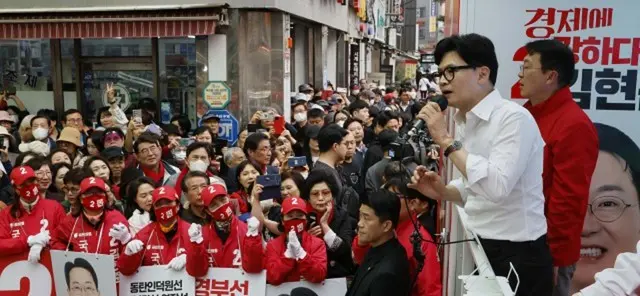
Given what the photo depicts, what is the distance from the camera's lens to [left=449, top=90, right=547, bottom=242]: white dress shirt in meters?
2.55

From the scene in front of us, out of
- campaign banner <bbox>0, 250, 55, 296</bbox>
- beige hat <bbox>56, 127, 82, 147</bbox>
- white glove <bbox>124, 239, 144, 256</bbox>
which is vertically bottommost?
campaign banner <bbox>0, 250, 55, 296</bbox>

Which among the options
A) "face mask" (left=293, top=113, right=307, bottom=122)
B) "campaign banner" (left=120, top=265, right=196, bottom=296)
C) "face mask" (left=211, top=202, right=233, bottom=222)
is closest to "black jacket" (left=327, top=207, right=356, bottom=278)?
"face mask" (left=211, top=202, right=233, bottom=222)

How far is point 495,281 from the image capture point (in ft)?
7.62

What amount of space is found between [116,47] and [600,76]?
34.5 feet

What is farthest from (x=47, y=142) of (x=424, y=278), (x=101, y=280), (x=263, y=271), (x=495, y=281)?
(x=495, y=281)

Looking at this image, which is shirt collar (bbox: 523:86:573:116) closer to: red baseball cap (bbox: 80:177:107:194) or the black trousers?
the black trousers

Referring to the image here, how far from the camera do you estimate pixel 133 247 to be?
170 inches

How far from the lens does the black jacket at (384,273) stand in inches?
132

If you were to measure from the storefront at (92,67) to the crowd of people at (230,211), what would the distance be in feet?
17.1

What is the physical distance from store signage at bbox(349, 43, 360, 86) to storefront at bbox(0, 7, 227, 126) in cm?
1247

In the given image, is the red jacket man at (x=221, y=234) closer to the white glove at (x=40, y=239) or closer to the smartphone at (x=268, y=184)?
the smartphone at (x=268, y=184)

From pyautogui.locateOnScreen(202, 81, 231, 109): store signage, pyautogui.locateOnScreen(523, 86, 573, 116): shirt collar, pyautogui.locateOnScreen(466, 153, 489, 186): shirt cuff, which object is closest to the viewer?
pyautogui.locateOnScreen(466, 153, 489, 186): shirt cuff

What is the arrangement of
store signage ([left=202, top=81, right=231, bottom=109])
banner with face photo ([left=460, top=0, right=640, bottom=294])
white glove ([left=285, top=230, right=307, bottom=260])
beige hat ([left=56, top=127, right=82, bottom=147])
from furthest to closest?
store signage ([left=202, top=81, right=231, bottom=109]) < beige hat ([left=56, top=127, right=82, bottom=147]) < white glove ([left=285, top=230, right=307, bottom=260]) < banner with face photo ([left=460, top=0, right=640, bottom=294])

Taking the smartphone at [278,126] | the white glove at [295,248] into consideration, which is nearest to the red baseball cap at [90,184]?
the white glove at [295,248]
